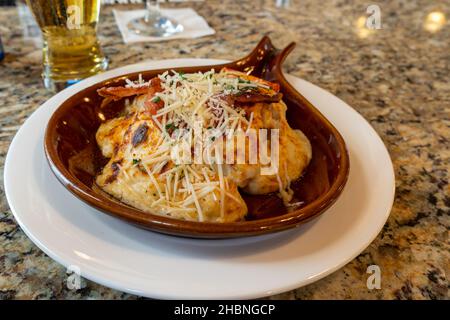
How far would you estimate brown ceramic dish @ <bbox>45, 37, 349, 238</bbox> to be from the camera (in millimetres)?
583

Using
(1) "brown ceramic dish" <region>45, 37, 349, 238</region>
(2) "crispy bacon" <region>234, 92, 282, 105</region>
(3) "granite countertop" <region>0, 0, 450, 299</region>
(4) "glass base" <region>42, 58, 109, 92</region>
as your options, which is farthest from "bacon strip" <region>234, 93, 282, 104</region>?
(4) "glass base" <region>42, 58, 109, 92</region>

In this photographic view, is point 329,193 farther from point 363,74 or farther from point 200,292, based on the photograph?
point 363,74

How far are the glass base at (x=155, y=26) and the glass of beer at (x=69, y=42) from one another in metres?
0.35

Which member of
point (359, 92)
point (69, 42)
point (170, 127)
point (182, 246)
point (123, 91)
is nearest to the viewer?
point (182, 246)

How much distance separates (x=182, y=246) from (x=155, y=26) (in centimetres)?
105

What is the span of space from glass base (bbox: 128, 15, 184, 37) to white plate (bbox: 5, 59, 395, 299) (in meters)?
0.81

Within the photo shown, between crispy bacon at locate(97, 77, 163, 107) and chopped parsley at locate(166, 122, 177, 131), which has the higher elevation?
crispy bacon at locate(97, 77, 163, 107)

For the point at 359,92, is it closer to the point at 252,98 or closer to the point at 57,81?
the point at 252,98

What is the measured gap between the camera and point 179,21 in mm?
1557

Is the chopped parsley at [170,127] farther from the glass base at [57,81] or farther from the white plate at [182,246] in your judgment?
the glass base at [57,81]

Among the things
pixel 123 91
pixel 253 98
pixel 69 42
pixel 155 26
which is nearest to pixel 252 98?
pixel 253 98

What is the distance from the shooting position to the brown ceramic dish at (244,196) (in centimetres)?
58

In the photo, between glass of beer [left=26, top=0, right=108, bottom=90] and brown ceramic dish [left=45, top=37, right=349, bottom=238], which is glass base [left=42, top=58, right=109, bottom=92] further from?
brown ceramic dish [left=45, top=37, right=349, bottom=238]
